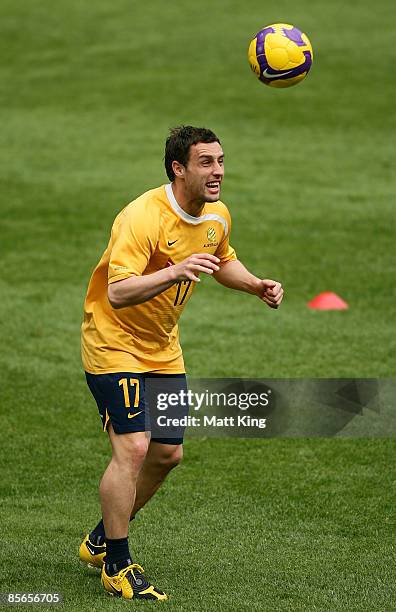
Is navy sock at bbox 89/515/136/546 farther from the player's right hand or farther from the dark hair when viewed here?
the dark hair

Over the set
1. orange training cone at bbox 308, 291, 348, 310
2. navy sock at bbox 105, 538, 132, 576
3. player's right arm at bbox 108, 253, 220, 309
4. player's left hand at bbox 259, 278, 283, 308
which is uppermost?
player's right arm at bbox 108, 253, 220, 309

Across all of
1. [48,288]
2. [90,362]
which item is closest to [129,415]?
[90,362]

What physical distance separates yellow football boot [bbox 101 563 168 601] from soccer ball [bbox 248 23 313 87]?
3.65m

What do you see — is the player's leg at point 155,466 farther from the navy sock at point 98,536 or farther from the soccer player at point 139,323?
the navy sock at point 98,536

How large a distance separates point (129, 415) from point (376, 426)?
3.40 m

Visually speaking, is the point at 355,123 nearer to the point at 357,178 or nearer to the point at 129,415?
the point at 357,178

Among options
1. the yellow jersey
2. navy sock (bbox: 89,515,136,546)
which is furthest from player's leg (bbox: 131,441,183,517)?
the yellow jersey

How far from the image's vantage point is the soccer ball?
7.97 metres

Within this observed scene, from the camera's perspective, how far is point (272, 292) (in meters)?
6.48

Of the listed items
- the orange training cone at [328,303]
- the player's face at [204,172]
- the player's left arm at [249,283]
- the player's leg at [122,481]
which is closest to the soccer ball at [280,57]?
the player's left arm at [249,283]

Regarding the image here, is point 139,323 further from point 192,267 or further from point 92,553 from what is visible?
point 92,553

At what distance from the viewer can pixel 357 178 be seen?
57.4 ft

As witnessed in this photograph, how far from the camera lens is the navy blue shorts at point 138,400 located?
6.08 m

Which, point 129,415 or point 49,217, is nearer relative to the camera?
point 129,415
